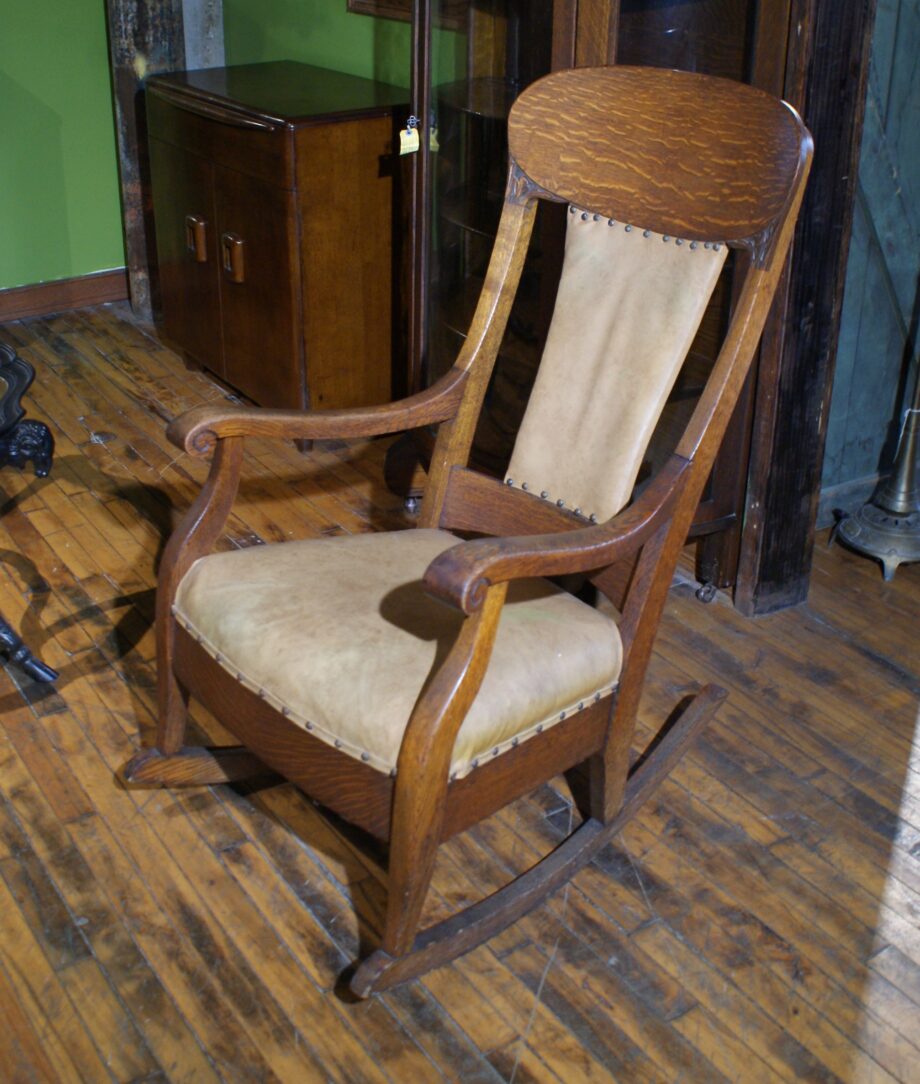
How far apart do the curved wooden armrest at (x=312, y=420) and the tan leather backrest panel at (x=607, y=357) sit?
134 mm

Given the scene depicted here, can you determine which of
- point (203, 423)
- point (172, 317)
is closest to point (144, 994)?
point (203, 423)

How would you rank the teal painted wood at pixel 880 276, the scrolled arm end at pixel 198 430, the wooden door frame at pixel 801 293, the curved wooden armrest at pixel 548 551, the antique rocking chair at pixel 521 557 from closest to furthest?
the curved wooden armrest at pixel 548 551, the antique rocking chair at pixel 521 557, the scrolled arm end at pixel 198 430, the wooden door frame at pixel 801 293, the teal painted wood at pixel 880 276

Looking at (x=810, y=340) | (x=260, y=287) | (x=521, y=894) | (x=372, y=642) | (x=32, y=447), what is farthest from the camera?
(x=260, y=287)

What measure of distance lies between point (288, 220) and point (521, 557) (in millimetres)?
1851

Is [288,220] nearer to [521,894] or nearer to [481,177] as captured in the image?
[481,177]

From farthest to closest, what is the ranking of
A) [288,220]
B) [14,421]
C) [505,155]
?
[288,220]
[505,155]
[14,421]

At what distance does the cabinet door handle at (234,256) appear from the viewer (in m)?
3.29

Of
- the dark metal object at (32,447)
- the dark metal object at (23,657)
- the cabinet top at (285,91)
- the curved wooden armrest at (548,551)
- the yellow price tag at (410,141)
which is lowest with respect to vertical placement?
the dark metal object at (23,657)

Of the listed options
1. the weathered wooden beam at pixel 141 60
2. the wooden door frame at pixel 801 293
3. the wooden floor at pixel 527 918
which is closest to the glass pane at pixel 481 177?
the wooden door frame at pixel 801 293

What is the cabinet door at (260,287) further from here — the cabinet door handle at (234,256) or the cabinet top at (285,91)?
the cabinet top at (285,91)

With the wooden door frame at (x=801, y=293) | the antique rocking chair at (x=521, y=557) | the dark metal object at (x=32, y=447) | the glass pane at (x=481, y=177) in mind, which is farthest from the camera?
the dark metal object at (x=32, y=447)

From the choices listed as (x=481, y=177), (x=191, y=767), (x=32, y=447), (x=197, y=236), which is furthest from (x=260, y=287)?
(x=191, y=767)

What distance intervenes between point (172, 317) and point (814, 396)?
6.78ft

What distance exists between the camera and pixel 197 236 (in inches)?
137
